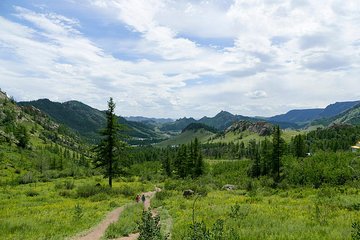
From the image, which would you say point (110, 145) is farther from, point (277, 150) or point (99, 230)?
point (277, 150)

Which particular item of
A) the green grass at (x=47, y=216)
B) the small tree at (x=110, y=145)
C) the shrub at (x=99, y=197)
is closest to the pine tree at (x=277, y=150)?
the small tree at (x=110, y=145)

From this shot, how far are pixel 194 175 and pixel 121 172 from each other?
3631 cm

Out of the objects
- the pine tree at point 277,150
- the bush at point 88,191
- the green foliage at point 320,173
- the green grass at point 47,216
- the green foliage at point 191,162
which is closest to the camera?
the green grass at point 47,216

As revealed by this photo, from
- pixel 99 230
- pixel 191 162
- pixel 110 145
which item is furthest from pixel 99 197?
pixel 191 162

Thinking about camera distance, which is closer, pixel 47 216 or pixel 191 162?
pixel 47 216

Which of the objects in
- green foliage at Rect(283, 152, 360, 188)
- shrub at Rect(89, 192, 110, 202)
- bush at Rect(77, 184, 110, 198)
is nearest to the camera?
Answer: shrub at Rect(89, 192, 110, 202)

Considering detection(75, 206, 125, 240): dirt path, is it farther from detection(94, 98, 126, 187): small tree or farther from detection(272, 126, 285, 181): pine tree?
detection(272, 126, 285, 181): pine tree

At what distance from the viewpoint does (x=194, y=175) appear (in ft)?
278

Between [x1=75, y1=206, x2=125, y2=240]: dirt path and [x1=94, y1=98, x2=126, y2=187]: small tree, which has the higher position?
[x1=94, y1=98, x2=126, y2=187]: small tree

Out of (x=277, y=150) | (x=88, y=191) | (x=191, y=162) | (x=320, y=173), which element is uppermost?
(x=277, y=150)

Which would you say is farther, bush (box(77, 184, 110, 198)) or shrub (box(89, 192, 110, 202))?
bush (box(77, 184, 110, 198))

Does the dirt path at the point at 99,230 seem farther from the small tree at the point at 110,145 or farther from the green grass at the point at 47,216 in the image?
the small tree at the point at 110,145

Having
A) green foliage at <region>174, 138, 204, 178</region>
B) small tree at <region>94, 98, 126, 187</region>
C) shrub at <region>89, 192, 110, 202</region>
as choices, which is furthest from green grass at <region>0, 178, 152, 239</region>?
green foliage at <region>174, 138, 204, 178</region>

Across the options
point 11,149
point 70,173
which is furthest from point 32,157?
point 70,173
